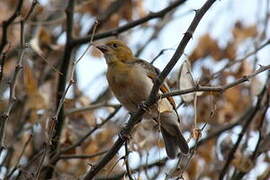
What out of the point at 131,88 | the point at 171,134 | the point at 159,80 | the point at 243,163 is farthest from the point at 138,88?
the point at 159,80

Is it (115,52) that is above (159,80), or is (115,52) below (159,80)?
above

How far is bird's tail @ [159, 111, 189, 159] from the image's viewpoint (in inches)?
181

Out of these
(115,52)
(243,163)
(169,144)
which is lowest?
(243,163)

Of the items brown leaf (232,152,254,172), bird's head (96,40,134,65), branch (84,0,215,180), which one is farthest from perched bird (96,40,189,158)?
branch (84,0,215,180)

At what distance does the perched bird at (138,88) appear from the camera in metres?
4.45

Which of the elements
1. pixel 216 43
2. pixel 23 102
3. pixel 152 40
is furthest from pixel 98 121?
pixel 216 43

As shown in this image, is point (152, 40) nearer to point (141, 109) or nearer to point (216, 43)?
point (216, 43)

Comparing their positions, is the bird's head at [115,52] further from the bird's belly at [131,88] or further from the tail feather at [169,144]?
the tail feather at [169,144]

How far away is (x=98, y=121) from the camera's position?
4863mm

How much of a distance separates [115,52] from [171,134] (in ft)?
2.94

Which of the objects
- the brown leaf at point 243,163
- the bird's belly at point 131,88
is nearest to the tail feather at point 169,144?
the bird's belly at point 131,88

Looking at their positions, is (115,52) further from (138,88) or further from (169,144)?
(169,144)

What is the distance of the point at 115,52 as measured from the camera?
502 cm

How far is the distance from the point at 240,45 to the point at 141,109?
3.50 meters
